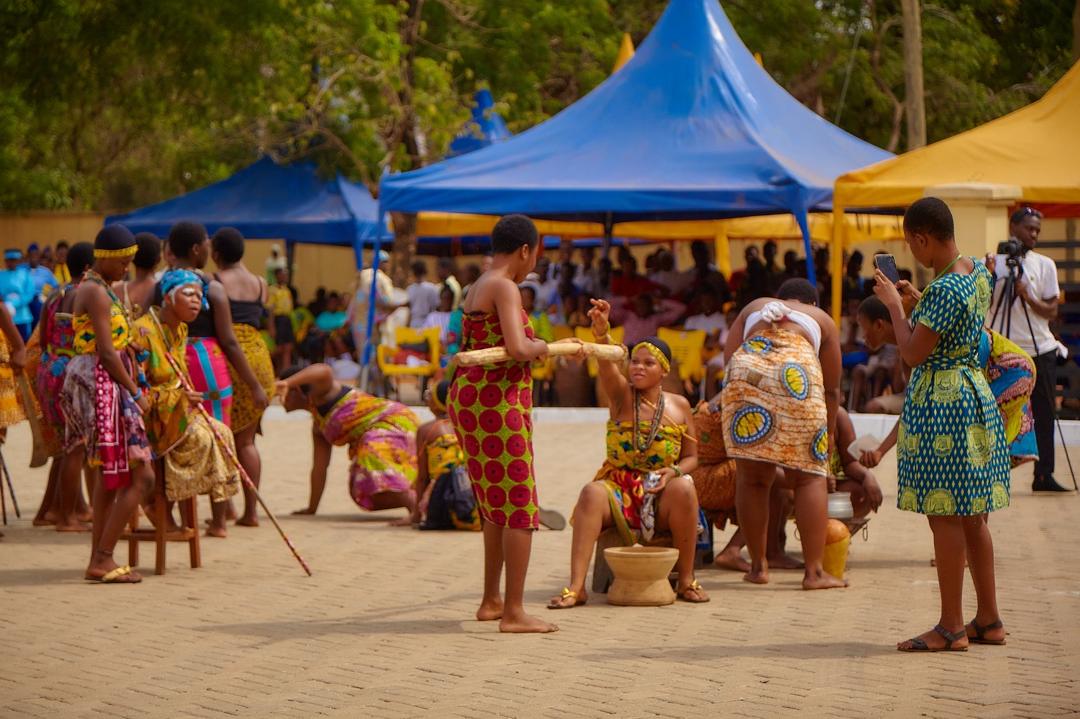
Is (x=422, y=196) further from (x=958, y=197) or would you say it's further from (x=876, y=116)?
(x=876, y=116)

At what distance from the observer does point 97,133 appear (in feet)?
135

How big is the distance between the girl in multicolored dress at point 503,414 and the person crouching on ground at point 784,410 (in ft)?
4.44

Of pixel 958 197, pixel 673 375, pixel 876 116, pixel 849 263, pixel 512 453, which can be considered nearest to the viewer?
pixel 512 453

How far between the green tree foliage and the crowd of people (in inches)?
588

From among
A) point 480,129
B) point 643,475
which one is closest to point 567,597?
point 643,475

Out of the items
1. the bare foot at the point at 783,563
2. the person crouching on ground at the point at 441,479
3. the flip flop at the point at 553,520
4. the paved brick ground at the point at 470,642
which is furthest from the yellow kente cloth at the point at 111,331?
the bare foot at the point at 783,563

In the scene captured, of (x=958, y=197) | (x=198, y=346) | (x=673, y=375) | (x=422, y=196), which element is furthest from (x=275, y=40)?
(x=198, y=346)

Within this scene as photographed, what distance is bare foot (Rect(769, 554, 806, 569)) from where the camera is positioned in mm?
8891

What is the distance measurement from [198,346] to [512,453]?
10.8ft

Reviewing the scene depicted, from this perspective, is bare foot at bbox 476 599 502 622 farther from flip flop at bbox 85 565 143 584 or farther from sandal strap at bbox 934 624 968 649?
flip flop at bbox 85 565 143 584

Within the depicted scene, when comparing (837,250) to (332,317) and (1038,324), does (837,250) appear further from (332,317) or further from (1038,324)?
(332,317)

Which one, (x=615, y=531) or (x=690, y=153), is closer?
(x=615, y=531)

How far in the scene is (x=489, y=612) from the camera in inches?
296

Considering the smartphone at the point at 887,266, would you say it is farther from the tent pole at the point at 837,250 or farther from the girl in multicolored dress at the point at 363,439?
the tent pole at the point at 837,250
